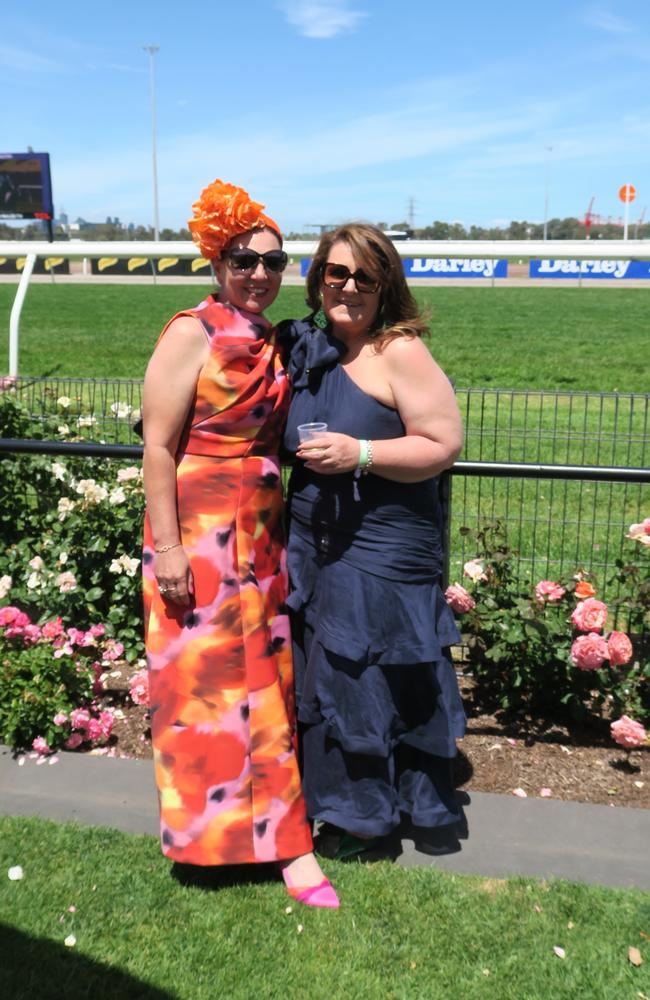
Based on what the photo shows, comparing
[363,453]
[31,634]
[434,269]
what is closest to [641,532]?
[363,453]

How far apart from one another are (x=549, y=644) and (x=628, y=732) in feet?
1.39

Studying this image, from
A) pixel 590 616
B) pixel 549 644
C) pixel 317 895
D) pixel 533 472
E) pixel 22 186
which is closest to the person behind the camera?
pixel 317 895

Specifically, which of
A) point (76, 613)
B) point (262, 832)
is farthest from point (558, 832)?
point (76, 613)

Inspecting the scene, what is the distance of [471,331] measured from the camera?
20781 mm

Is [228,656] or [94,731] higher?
[228,656]

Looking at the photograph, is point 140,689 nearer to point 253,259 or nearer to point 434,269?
point 253,259

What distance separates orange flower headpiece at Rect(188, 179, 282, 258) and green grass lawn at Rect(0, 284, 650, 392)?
0.63 m

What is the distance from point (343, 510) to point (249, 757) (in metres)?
0.79

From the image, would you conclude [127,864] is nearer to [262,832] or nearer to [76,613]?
[262,832]

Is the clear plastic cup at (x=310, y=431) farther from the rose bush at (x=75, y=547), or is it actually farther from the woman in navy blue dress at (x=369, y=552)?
the rose bush at (x=75, y=547)

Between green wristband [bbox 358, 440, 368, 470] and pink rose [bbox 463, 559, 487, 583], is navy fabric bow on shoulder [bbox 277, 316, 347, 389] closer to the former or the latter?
→ green wristband [bbox 358, 440, 368, 470]

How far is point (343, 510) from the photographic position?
115 inches

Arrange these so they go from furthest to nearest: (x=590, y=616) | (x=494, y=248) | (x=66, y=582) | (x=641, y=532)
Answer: (x=494, y=248) → (x=66, y=582) → (x=641, y=532) → (x=590, y=616)

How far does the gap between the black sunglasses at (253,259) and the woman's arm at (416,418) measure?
0.39 meters
